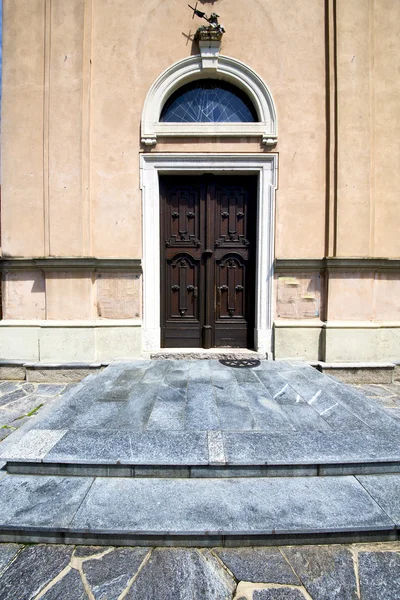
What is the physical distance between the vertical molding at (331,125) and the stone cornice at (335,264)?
7.6 inches

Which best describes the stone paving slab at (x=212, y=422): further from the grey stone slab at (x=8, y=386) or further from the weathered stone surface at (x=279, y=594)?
the weathered stone surface at (x=279, y=594)

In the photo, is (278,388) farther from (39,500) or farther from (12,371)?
(12,371)

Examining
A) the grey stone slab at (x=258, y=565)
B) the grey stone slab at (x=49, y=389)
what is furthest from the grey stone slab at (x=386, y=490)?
the grey stone slab at (x=49, y=389)

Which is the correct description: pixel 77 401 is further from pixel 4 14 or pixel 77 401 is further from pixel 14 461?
pixel 4 14

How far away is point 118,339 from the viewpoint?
15.8 feet

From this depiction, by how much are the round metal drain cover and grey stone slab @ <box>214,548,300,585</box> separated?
270cm

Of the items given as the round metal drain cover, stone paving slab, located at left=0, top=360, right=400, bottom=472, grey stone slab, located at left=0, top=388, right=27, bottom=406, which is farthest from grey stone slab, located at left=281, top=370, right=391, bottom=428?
grey stone slab, located at left=0, top=388, right=27, bottom=406

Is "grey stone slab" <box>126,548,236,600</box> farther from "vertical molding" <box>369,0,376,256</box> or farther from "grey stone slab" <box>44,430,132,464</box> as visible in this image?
"vertical molding" <box>369,0,376,256</box>

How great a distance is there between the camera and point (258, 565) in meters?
1.70

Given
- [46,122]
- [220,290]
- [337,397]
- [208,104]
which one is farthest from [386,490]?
[46,122]

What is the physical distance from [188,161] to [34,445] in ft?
14.8

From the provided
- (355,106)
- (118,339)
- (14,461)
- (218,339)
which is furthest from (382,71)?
(14,461)

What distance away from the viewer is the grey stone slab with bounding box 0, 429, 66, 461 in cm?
229

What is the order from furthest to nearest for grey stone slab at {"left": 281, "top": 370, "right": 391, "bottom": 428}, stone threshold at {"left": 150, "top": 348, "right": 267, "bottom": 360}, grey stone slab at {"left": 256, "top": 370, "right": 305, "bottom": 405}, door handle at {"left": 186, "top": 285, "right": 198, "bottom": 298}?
1. door handle at {"left": 186, "top": 285, "right": 198, "bottom": 298}
2. stone threshold at {"left": 150, "top": 348, "right": 267, "bottom": 360}
3. grey stone slab at {"left": 256, "top": 370, "right": 305, "bottom": 405}
4. grey stone slab at {"left": 281, "top": 370, "right": 391, "bottom": 428}
